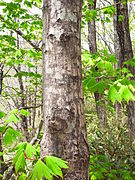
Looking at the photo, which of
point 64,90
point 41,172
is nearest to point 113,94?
point 64,90

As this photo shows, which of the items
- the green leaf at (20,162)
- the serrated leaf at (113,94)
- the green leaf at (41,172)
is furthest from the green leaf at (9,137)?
the serrated leaf at (113,94)

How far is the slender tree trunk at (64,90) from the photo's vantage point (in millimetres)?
910

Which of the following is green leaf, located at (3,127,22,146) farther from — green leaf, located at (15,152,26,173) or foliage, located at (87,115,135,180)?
foliage, located at (87,115,135,180)

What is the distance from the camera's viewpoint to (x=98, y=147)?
12.2 feet

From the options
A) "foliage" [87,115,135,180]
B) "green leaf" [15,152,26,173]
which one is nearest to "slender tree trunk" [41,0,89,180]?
"green leaf" [15,152,26,173]

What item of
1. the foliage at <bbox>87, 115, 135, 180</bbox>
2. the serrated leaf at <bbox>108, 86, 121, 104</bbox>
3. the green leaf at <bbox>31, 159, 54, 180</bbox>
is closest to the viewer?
the green leaf at <bbox>31, 159, 54, 180</bbox>

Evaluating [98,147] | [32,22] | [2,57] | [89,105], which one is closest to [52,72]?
[98,147]

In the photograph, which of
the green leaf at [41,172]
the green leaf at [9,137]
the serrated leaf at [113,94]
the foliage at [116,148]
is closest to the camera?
the green leaf at [41,172]

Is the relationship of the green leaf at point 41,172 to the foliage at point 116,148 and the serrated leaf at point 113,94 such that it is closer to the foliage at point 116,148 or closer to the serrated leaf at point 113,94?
the serrated leaf at point 113,94

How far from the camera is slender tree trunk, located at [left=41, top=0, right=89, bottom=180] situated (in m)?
0.91

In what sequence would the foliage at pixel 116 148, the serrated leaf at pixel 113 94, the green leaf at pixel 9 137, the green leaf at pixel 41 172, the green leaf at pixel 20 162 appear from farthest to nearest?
the foliage at pixel 116 148 < the serrated leaf at pixel 113 94 < the green leaf at pixel 9 137 < the green leaf at pixel 20 162 < the green leaf at pixel 41 172

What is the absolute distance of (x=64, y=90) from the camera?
3.03 feet

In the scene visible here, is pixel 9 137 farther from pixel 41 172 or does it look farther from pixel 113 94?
pixel 113 94

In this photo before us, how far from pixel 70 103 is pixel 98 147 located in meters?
3.05
